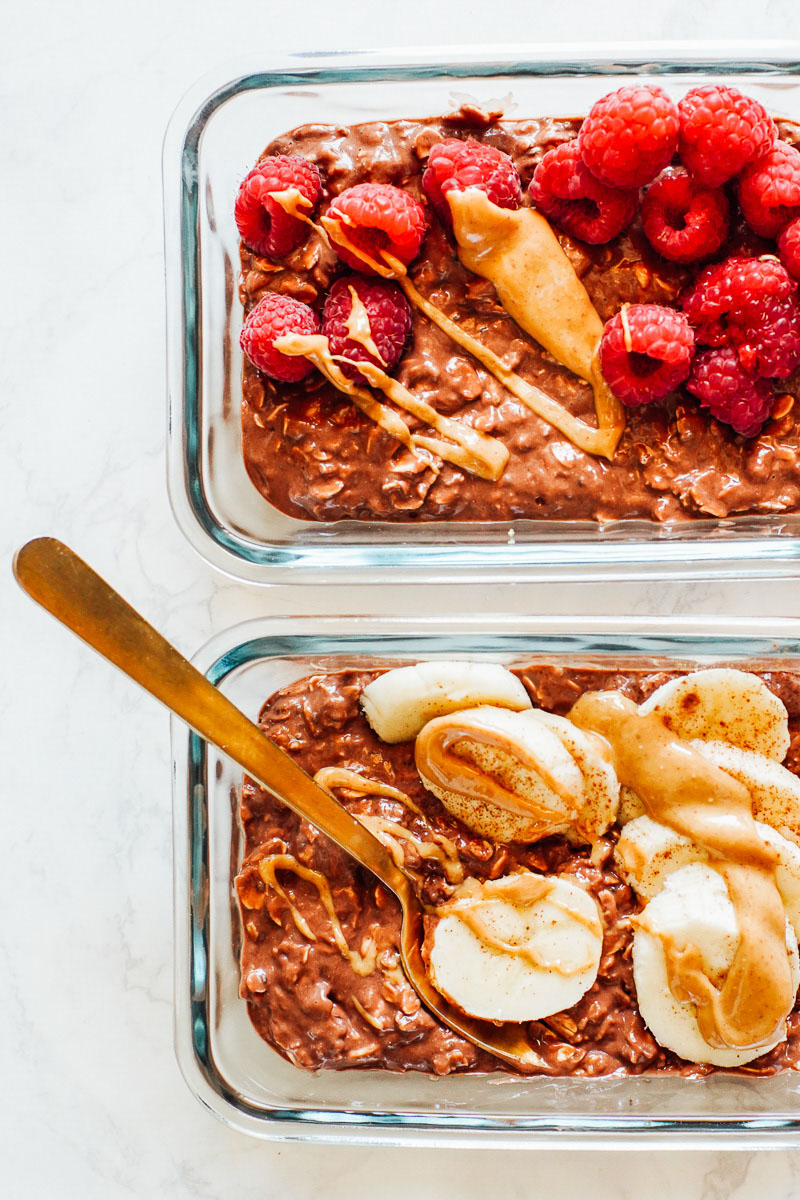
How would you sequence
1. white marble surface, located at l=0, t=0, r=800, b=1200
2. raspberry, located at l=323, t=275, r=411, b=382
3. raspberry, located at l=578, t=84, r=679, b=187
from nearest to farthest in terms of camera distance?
raspberry, located at l=578, t=84, r=679, b=187 < raspberry, located at l=323, t=275, r=411, b=382 < white marble surface, located at l=0, t=0, r=800, b=1200

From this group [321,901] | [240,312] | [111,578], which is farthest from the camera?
[111,578]

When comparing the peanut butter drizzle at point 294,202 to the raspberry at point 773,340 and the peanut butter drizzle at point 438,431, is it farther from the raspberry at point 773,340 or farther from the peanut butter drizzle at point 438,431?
the raspberry at point 773,340

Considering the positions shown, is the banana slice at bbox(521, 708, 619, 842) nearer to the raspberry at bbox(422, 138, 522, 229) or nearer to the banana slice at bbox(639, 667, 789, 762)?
the banana slice at bbox(639, 667, 789, 762)

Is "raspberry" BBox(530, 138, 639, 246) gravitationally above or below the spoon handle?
above

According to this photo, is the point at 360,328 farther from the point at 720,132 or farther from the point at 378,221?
the point at 720,132

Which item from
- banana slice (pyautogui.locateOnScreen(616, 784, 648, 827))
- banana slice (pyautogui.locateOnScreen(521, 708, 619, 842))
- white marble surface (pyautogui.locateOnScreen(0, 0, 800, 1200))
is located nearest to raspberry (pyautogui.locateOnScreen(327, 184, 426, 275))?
white marble surface (pyautogui.locateOnScreen(0, 0, 800, 1200))

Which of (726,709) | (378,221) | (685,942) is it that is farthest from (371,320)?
(685,942)

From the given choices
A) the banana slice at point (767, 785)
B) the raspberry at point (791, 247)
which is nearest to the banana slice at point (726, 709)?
the banana slice at point (767, 785)
